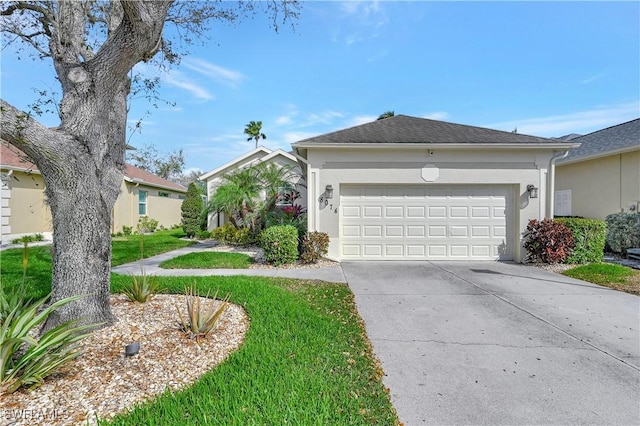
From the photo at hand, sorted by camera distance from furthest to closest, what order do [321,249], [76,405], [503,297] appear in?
[321,249] < [503,297] < [76,405]

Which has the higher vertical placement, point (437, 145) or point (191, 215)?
point (437, 145)

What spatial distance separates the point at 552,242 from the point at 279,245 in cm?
724

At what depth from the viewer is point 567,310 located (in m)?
4.82

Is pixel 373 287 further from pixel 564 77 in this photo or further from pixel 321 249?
pixel 564 77

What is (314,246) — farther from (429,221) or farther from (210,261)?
(429,221)

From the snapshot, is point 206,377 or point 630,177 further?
point 630,177

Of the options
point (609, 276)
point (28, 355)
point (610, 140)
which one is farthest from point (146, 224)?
point (610, 140)

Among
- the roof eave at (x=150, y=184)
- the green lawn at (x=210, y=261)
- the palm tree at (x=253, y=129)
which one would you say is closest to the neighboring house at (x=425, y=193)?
the green lawn at (x=210, y=261)

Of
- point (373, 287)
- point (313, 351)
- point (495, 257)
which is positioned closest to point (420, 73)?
point (495, 257)

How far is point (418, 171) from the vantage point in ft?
28.9

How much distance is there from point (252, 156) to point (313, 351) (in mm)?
13106

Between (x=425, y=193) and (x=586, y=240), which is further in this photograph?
(x=425, y=193)

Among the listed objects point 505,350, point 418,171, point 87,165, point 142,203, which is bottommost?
point 505,350

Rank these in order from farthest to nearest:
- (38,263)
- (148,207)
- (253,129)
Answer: (253,129) → (148,207) → (38,263)
